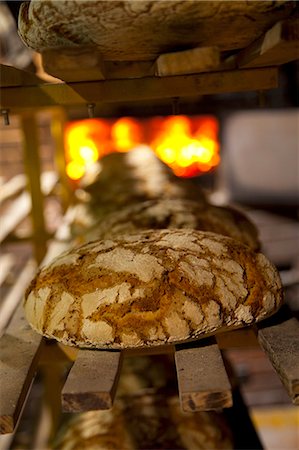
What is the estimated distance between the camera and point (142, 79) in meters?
1.35

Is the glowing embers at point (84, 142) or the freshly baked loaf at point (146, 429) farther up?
the glowing embers at point (84, 142)

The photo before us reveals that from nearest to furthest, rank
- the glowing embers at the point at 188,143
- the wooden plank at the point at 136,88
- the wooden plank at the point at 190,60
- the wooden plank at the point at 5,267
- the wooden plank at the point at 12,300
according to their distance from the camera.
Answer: the wooden plank at the point at 190,60, the wooden plank at the point at 136,88, the wooden plank at the point at 12,300, the wooden plank at the point at 5,267, the glowing embers at the point at 188,143

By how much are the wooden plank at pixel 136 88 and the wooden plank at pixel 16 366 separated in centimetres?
61

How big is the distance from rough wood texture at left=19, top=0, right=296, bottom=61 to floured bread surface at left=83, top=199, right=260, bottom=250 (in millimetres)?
628

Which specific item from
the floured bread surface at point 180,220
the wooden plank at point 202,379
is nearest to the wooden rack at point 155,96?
the wooden plank at point 202,379

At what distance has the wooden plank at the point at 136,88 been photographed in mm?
1343

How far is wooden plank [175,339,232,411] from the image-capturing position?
0.95 meters

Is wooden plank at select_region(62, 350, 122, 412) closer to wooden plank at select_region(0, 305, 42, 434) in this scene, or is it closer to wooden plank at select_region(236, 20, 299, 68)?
wooden plank at select_region(0, 305, 42, 434)

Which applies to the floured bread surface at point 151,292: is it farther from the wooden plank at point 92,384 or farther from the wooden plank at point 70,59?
the wooden plank at point 70,59

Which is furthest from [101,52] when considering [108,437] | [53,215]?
[53,215]

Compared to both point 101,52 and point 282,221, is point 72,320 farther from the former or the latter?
point 282,221

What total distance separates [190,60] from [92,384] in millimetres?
756

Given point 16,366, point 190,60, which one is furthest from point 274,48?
point 16,366

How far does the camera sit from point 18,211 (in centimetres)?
328
